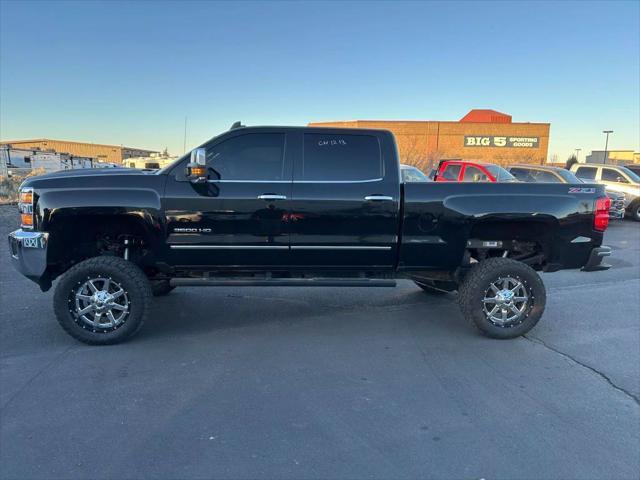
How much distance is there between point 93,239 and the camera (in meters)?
4.77

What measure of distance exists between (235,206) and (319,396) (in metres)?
1.99

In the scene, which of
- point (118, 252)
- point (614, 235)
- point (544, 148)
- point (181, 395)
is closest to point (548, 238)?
point (181, 395)

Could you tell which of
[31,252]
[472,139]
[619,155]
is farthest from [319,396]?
[619,155]

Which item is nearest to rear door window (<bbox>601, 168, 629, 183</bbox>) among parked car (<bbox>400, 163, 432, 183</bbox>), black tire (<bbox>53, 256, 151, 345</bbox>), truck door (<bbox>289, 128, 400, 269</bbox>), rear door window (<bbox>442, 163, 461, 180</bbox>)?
rear door window (<bbox>442, 163, 461, 180</bbox>)

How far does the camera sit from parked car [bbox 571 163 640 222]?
16.1 m

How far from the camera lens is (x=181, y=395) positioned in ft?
11.5

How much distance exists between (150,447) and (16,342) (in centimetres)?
252

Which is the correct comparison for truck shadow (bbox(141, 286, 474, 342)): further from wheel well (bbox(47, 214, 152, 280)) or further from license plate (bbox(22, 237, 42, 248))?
license plate (bbox(22, 237, 42, 248))

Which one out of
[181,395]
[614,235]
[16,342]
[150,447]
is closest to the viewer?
[150,447]

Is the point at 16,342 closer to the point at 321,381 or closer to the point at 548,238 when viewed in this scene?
the point at 321,381

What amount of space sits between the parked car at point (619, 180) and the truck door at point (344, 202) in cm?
1373

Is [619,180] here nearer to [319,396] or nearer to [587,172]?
[587,172]

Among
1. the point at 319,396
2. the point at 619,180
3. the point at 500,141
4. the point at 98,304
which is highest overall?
the point at 500,141

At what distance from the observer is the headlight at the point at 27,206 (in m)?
4.37
